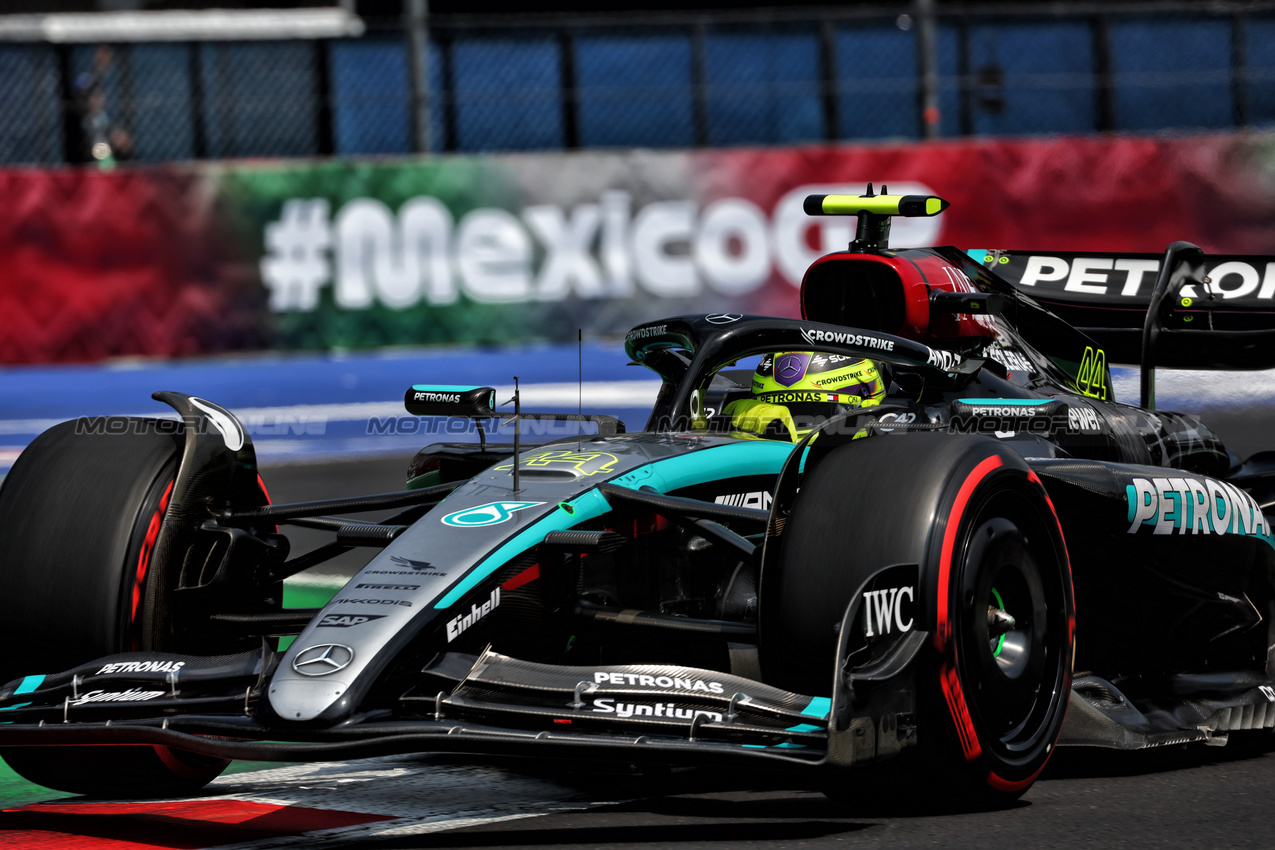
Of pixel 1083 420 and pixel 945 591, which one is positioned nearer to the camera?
pixel 945 591

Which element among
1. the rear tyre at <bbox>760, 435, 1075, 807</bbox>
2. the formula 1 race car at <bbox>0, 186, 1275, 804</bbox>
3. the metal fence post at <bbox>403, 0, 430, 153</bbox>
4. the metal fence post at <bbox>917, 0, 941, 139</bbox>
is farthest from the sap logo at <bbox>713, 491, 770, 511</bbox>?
the metal fence post at <bbox>917, 0, 941, 139</bbox>

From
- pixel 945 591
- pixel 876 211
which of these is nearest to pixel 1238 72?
pixel 876 211

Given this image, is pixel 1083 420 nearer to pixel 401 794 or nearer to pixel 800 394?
pixel 800 394

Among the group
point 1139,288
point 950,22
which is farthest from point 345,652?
point 950,22

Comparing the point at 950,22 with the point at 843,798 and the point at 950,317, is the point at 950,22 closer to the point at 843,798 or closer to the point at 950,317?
the point at 950,317

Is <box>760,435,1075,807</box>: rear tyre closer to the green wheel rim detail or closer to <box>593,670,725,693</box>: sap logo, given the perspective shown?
the green wheel rim detail

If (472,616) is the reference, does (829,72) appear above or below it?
above

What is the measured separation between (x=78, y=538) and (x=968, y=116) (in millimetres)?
14728

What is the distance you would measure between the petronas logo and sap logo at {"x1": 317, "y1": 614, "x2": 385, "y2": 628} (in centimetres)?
40

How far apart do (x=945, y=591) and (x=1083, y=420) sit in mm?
2019

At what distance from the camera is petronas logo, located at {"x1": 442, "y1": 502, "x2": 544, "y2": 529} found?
4.37 meters

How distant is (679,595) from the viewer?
4.79 meters

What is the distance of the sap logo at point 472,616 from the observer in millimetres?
4125

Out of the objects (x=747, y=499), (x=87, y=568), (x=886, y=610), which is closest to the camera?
(x=886, y=610)
